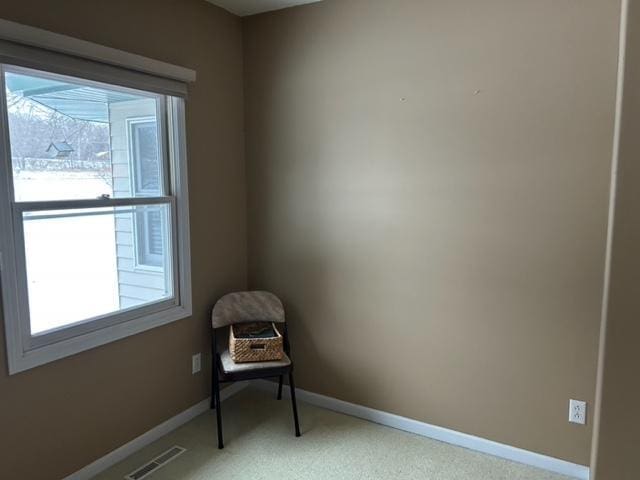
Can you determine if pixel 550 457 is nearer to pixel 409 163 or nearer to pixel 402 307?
pixel 402 307

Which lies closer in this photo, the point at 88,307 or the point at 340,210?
the point at 88,307

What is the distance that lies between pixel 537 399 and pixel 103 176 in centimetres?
248

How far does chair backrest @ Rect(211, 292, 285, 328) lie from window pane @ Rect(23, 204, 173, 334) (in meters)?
0.40

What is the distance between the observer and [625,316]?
158cm

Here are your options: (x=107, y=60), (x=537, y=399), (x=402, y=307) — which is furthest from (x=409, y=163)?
(x=107, y=60)

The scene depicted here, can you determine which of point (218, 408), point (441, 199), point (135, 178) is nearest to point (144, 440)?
point (218, 408)

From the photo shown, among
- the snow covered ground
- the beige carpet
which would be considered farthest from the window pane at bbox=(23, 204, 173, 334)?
the beige carpet

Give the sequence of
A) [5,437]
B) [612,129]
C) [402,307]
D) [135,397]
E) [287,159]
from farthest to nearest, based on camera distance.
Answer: [287,159], [402,307], [135,397], [612,129], [5,437]

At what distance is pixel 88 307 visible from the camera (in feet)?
7.70

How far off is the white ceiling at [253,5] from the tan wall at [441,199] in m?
0.07

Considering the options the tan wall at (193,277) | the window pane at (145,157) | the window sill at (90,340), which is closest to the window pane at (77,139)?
the window pane at (145,157)

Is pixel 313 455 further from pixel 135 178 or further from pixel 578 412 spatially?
pixel 135 178

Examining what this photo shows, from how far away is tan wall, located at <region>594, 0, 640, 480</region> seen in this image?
4.97 ft

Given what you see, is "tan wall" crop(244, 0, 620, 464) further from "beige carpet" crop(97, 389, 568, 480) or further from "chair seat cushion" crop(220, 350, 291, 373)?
"chair seat cushion" crop(220, 350, 291, 373)
